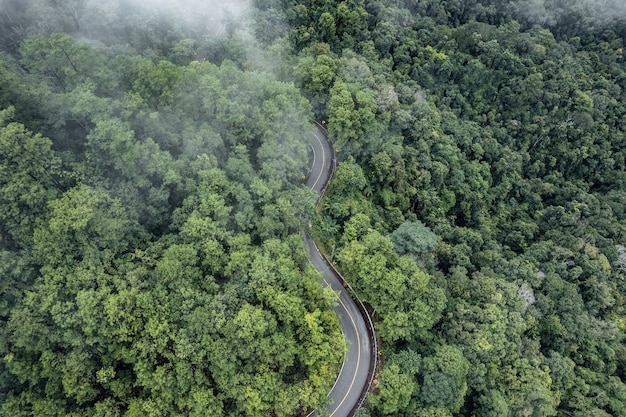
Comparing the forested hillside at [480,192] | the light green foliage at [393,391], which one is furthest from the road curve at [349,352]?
the light green foliage at [393,391]

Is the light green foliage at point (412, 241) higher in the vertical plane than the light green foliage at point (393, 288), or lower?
higher

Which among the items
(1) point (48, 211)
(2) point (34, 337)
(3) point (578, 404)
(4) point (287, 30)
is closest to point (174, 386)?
(2) point (34, 337)

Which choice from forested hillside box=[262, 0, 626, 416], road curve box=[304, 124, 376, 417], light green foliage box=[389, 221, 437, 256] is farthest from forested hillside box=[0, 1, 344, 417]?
light green foliage box=[389, 221, 437, 256]

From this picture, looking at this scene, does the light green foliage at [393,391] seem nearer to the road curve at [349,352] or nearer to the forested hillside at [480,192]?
the forested hillside at [480,192]

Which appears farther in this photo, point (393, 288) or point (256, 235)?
point (256, 235)

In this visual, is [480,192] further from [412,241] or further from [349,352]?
[349,352]

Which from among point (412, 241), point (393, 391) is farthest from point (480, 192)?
point (393, 391)

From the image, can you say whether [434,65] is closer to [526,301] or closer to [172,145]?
[526,301]

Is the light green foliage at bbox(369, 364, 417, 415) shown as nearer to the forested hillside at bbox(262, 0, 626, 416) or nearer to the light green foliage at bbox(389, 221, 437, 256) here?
the forested hillside at bbox(262, 0, 626, 416)
